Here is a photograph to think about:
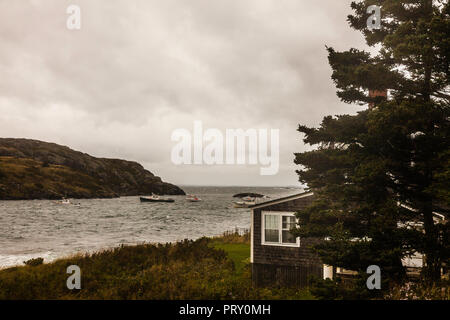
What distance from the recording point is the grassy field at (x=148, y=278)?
12359 millimetres

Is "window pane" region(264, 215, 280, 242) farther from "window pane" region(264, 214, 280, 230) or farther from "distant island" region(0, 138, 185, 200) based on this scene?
"distant island" region(0, 138, 185, 200)

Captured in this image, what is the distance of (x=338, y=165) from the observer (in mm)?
10438

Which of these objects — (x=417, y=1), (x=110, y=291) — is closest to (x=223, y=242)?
(x=110, y=291)

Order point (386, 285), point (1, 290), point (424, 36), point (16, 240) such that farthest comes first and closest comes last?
point (16, 240)
point (1, 290)
point (386, 285)
point (424, 36)

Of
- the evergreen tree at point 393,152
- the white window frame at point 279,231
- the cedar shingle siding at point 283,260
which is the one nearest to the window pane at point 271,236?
the white window frame at point 279,231

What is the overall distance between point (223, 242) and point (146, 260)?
40.2 ft

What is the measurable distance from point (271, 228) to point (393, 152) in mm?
9386

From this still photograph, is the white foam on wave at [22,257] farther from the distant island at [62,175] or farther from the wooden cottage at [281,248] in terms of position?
the distant island at [62,175]

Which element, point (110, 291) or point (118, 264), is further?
point (118, 264)

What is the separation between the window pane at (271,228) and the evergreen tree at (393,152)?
635cm

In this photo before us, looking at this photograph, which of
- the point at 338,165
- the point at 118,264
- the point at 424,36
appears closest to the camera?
the point at 424,36

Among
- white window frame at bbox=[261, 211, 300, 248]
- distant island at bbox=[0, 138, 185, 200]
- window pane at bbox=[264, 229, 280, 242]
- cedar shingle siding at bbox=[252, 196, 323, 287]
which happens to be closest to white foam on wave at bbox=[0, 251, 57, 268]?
cedar shingle siding at bbox=[252, 196, 323, 287]

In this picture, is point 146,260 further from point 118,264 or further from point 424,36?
point 424,36

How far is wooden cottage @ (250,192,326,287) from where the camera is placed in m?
16.1
